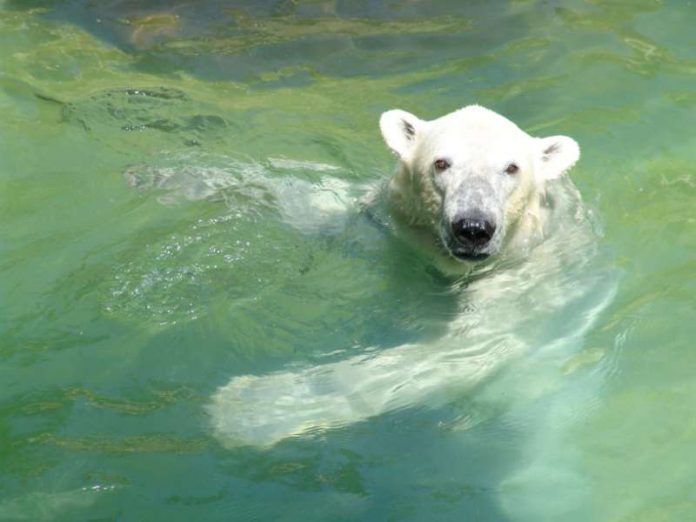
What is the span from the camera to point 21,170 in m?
6.39

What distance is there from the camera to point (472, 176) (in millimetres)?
4883

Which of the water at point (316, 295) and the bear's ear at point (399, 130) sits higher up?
the bear's ear at point (399, 130)

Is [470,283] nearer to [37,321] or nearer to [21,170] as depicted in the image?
[37,321]

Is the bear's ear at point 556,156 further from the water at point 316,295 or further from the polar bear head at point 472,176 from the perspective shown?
the water at point 316,295

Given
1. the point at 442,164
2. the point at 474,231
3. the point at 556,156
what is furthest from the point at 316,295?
the point at 556,156

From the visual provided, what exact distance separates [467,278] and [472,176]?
0.65 metres

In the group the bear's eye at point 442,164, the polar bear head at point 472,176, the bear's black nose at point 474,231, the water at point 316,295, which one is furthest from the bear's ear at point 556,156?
the bear's black nose at point 474,231

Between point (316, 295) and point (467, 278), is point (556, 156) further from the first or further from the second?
point (316, 295)

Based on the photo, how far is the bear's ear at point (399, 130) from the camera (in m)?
5.48

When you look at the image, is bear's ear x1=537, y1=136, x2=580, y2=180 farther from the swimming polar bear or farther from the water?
the water

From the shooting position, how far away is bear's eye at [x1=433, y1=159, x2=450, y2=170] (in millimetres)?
5005

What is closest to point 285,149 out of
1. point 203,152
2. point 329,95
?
point 203,152

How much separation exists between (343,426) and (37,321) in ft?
4.91

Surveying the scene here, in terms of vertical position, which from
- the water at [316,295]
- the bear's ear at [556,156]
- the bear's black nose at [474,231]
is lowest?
the water at [316,295]
